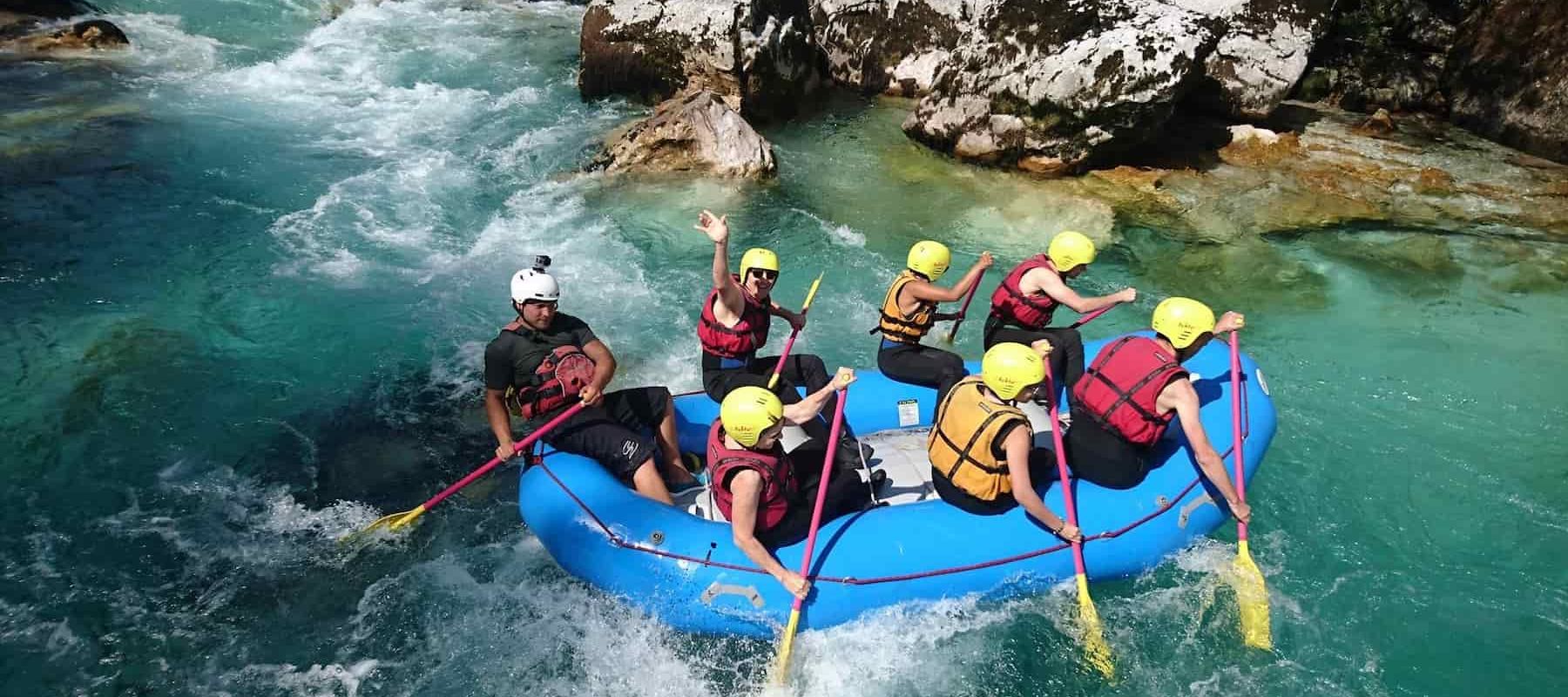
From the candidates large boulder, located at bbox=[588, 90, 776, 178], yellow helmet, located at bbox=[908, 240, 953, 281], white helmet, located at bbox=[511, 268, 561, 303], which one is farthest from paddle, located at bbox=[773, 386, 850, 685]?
large boulder, located at bbox=[588, 90, 776, 178]

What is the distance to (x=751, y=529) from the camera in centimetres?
404

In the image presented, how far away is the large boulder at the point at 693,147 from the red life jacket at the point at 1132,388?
622cm

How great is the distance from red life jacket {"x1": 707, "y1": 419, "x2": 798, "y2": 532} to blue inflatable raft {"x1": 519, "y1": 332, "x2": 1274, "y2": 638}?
0.82 ft

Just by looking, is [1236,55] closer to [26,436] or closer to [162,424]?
[162,424]

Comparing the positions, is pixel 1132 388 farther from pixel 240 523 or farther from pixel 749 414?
pixel 240 523

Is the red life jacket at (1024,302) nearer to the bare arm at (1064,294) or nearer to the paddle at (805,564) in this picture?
the bare arm at (1064,294)

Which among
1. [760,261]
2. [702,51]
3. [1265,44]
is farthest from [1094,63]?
[760,261]

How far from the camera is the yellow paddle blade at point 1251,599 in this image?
4633mm

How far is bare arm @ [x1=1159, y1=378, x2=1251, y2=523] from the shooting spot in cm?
443

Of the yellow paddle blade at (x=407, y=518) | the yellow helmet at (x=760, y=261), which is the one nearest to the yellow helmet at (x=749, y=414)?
the yellow helmet at (x=760, y=261)

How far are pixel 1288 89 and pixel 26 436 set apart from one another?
42.0ft

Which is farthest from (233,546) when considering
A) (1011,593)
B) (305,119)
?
(305,119)

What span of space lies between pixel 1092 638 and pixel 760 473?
6.50ft

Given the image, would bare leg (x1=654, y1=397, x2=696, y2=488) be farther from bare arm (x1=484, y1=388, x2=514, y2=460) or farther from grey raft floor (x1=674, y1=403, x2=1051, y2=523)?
bare arm (x1=484, y1=388, x2=514, y2=460)
